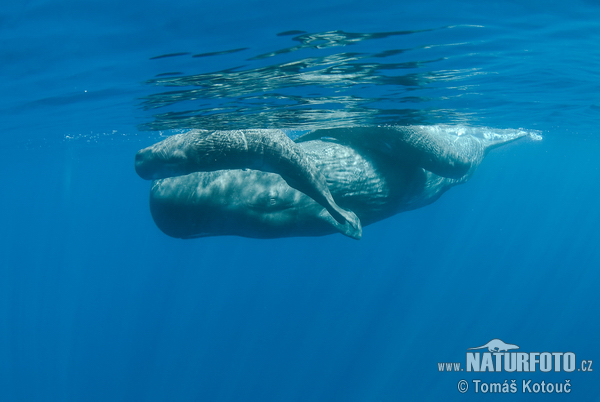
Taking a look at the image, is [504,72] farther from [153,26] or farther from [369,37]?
[153,26]

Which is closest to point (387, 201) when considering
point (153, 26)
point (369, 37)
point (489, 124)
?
point (369, 37)

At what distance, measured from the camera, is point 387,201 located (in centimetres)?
888

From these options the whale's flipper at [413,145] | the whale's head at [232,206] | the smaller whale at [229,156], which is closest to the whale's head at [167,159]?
the smaller whale at [229,156]

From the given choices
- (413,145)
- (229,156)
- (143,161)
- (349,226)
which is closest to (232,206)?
(229,156)

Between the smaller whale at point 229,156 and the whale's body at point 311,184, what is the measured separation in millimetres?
28

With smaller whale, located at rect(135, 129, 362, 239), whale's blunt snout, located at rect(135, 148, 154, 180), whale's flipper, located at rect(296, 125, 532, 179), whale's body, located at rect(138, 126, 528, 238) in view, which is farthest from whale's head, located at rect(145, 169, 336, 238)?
whale's flipper, located at rect(296, 125, 532, 179)

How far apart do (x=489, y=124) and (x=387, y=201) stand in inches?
394

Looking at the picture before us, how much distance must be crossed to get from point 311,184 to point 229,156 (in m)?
1.43

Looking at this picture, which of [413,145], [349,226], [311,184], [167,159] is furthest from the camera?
[413,145]

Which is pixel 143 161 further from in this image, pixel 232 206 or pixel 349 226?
pixel 349 226

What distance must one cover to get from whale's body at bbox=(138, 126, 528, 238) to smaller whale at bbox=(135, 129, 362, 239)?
3 cm

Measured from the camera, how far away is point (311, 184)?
6480 mm

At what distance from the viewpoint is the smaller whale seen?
565 centimetres

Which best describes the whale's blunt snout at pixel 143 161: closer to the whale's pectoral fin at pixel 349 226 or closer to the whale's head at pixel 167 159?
the whale's head at pixel 167 159
